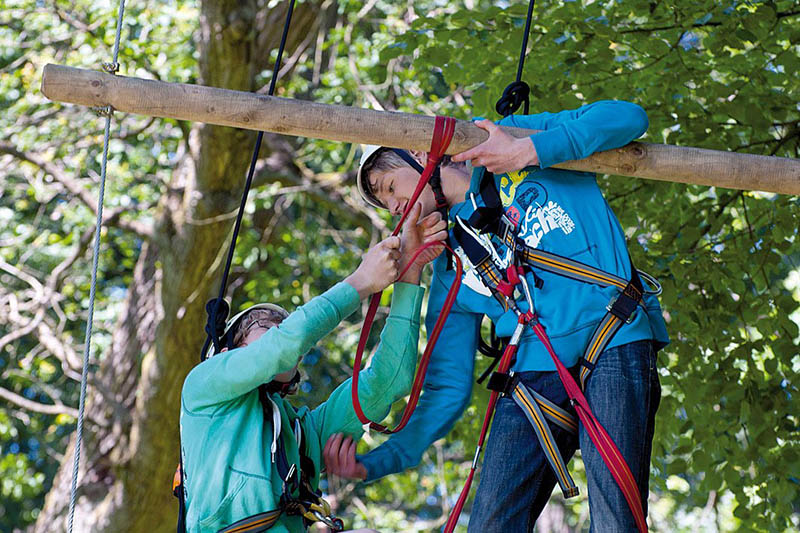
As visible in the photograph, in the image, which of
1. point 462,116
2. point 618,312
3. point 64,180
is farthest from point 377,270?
point 64,180

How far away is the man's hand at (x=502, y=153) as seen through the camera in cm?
246

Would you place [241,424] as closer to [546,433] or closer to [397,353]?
[397,353]

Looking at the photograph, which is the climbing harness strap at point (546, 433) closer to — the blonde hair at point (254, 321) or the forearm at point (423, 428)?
the forearm at point (423, 428)

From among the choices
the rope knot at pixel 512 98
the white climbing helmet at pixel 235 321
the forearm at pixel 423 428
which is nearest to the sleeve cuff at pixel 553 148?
the rope knot at pixel 512 98

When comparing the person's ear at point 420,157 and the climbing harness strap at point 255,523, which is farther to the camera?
the person's ear at point 420,157

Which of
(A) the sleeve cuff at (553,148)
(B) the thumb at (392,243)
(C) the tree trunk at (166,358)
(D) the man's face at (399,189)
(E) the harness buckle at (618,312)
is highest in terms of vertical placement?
(A) the sleeve cuff at (553,148)

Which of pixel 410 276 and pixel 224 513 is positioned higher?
pixel 410 276

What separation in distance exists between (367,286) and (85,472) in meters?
4.75

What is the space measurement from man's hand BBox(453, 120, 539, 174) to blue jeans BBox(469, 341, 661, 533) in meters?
0.51

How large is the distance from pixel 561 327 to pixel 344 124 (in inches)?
29.3

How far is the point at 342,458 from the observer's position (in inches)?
105

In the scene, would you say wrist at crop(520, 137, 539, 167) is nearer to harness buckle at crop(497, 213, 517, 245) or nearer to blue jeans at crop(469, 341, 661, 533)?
harness buckle at crop(497, 213, 517, 245)

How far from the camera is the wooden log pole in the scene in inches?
95.3

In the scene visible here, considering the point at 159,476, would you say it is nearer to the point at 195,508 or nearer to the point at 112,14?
the point at 112,14
